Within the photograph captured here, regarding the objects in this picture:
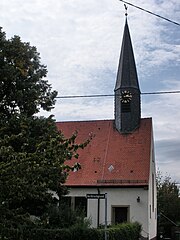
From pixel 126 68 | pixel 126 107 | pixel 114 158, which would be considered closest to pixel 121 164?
pixel 114 158

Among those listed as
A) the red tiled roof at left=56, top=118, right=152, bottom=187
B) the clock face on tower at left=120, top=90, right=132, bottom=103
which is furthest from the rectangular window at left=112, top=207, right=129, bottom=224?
the clock face on tower at left=120, top=90, right=132, bottom=103

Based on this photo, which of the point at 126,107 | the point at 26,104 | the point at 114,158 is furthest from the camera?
the point at 126,107

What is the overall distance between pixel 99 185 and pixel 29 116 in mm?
11844

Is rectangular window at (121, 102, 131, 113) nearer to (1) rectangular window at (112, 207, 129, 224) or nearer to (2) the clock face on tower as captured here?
(2) the clock face on tower

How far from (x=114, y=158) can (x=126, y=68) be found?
6.90 m

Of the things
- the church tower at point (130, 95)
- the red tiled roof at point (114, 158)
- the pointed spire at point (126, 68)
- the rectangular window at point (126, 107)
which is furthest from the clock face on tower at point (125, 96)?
the red tiled roof at point (114, 158)

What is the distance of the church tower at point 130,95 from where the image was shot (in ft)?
102

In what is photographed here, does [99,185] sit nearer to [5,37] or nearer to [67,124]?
[67,124]

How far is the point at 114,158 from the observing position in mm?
29938

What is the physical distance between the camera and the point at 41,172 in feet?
32.6

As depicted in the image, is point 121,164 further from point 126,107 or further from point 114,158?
point 126,107

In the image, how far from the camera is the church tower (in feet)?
102

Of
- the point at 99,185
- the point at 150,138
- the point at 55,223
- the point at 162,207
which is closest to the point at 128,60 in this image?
the point at 150,138

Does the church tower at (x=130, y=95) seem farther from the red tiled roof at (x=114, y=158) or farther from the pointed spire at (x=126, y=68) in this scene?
the red tiled roof at (x=114, y=158)
